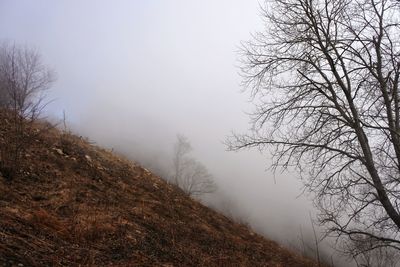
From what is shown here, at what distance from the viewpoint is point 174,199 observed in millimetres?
10969

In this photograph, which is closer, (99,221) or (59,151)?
(99,221)

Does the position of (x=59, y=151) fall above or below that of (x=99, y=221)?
above

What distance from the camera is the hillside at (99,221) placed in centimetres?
464

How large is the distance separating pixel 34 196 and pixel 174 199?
5111 millimetres

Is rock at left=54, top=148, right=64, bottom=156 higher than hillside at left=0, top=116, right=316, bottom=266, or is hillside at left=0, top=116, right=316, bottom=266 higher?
rock at left=54, top=148, right=64, bottom=156

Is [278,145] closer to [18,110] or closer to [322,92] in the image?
[322,92]

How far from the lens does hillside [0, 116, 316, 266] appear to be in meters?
4.64

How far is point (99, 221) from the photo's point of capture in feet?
20.3

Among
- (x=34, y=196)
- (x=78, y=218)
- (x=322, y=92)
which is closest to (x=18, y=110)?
(x=34, y=196)

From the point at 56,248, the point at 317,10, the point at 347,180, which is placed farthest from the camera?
the point at 317,10

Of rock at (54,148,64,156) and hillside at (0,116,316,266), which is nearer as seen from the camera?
hillside at (0,116,316,266)

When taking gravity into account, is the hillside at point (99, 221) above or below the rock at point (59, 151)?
below

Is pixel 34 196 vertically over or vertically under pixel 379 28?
under

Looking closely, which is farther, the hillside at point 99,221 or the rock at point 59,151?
the rock at point 59,151
